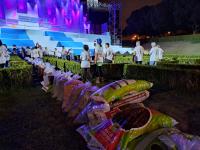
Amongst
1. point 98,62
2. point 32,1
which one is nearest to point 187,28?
point 32,1

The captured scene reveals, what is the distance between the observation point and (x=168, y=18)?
50562 mm

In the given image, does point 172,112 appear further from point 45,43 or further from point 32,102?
point 45,43

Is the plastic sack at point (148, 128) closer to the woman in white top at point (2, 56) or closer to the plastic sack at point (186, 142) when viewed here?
the plastic sack at point (186, 142)

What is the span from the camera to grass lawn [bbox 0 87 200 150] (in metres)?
5.18

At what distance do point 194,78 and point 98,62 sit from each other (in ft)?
13.5

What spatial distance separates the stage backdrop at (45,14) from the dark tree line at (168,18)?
43.0ft

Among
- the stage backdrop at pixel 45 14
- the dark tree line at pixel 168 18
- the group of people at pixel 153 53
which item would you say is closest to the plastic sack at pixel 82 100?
the group of people at pixel 153 53

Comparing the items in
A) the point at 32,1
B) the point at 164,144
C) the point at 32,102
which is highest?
the point at 32,1

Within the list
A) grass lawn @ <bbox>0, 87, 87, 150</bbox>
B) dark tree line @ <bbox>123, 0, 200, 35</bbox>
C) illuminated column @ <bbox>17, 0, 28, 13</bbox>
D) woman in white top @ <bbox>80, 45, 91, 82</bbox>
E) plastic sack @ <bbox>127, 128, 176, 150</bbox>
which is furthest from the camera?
dark tree line @ <bbox>123, 0, 200, 35</bbox>

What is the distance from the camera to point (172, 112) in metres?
7.06

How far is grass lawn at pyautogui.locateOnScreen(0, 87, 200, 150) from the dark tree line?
38.3 meters

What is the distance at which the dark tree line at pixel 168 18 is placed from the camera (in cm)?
4506

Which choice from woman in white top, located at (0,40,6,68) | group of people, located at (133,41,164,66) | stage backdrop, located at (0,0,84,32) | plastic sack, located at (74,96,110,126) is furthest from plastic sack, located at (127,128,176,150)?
stage backdrop, located at (0,0,84,32)

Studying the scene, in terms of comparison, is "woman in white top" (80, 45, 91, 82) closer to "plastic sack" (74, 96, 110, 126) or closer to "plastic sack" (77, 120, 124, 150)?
"plastic sack" (74, 96, 110, 126)
